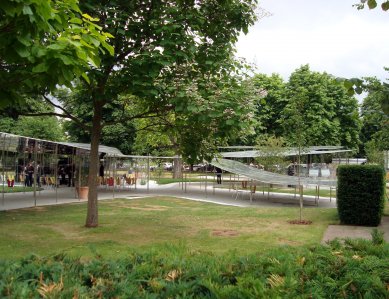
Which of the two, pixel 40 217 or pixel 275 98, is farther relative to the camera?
pixel 275 98

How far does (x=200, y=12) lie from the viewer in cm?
1004

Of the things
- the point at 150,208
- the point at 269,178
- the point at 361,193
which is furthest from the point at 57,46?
the point at 269,178

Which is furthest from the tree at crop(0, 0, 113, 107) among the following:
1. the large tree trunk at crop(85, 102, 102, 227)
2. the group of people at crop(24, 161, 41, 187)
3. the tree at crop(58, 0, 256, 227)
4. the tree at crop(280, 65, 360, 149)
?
the tree at crop(280, 65, 360, 149)

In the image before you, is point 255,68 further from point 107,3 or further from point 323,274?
point 323,274

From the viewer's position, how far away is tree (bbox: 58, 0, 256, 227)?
8.69 m

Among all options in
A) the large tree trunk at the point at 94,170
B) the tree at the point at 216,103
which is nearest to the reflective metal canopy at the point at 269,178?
the tree at the point at 216,103

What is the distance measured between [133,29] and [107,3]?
78 cm

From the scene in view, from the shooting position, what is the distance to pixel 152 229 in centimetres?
1062

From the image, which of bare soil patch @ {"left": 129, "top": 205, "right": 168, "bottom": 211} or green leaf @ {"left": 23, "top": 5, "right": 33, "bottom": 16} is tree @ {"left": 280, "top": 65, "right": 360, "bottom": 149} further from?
green leaf @ {"left": 23, "top": 5, "right": 33, "bottom": 16}

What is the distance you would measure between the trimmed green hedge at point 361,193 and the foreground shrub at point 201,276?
8.45m

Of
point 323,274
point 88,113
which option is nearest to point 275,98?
point 88,113

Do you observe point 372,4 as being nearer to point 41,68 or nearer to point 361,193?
point 41,68

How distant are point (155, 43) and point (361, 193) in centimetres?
662


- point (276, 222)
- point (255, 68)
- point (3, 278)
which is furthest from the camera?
point (276, 222)
